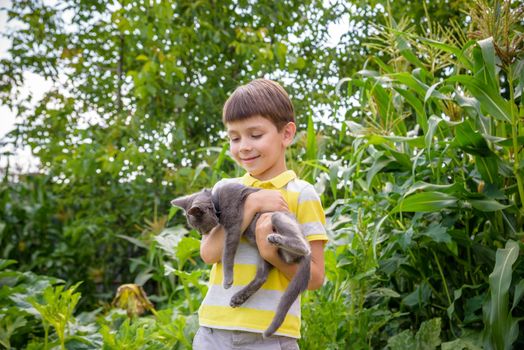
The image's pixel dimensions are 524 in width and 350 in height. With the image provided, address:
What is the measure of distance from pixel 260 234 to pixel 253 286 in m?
0.13

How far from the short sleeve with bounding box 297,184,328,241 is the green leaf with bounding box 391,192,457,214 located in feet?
2.44

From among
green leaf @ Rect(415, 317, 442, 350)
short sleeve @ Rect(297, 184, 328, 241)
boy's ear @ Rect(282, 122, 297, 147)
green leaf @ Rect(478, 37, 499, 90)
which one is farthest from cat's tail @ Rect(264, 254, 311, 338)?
green leaf @ Rect(478, 37, 499, 90)

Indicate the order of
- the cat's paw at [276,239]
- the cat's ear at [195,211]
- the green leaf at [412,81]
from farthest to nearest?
the green leaf at [412,81] → the cat's ear at [195,211] → the cat's paw at [276,239]

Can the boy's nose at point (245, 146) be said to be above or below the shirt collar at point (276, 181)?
above

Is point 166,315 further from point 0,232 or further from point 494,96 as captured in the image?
point 0,232

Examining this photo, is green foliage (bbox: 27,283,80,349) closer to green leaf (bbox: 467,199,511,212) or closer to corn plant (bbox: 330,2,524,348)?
corn plant (bbox: 330,2,524,348)

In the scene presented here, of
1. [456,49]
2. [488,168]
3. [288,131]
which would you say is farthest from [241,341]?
[456,49]

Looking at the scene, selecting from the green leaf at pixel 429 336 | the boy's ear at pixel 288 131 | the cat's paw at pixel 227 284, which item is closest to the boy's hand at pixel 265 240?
the cat's paw at pixel 227 284

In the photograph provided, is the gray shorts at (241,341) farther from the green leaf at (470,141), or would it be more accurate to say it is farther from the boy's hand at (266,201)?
the green leaf at (470,141)

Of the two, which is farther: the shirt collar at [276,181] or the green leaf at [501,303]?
the green leaf at [501,303]

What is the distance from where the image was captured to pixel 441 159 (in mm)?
2555

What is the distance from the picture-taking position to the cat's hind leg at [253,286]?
1.58m

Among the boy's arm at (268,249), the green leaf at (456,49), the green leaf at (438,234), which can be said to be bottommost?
the green leaf at (438,234)

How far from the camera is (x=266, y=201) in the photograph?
1622mm
